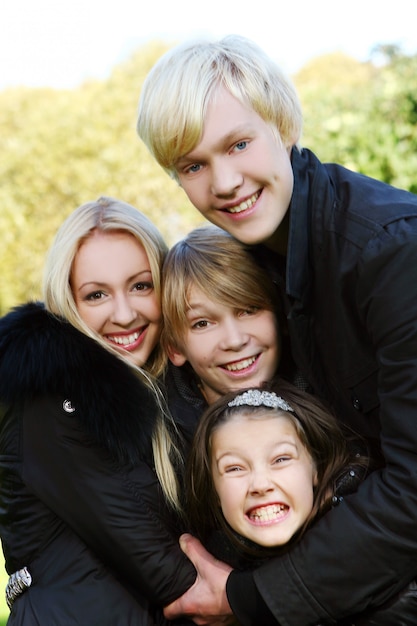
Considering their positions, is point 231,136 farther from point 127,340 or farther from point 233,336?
point 127,340

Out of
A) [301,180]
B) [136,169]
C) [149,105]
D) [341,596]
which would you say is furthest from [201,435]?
[136,169]

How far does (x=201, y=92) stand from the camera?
2.93m

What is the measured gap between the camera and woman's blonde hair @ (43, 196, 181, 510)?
10.5 feet

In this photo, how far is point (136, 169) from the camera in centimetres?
1369

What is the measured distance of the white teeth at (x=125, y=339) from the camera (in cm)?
343

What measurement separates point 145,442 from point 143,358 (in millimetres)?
509

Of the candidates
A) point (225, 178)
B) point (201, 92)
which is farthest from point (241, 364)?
point (201, 92)

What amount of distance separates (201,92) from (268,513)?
145 cm

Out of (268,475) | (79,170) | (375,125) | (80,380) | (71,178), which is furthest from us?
(71,178)

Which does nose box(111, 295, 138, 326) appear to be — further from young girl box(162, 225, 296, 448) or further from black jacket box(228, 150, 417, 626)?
black jacket box(228, 150, 417, 626)

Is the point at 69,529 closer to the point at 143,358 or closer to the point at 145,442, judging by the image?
the point at 145,442

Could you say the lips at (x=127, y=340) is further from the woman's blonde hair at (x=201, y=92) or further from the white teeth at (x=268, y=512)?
the white teeth at (x=268, y=512)

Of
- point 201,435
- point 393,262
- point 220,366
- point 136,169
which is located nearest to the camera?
Result: point 393,262

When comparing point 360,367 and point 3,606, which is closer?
point 360,367
